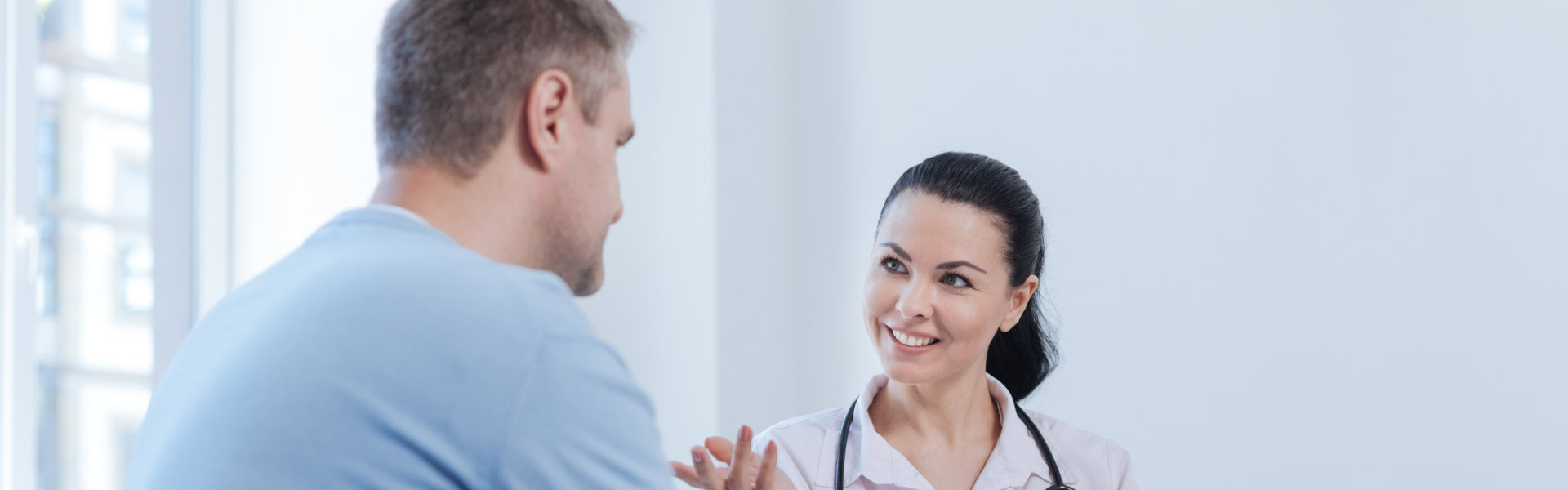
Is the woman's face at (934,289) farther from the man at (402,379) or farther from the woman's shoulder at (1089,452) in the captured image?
the man at (402,379)

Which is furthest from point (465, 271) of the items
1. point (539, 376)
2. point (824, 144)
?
point (824, 144)

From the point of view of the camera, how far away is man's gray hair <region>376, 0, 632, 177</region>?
90 centimetres

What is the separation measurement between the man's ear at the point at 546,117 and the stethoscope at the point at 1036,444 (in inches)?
34.1

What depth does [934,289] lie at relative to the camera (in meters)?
1.69

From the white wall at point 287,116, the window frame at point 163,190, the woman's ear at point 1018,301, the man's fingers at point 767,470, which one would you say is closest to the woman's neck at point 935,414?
the woman's ear at point 1018,301

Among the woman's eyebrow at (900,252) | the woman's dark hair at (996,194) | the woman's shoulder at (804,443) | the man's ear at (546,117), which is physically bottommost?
the woman's shoulder at (804,443)

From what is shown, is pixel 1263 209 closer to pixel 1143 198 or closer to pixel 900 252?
pixel 1143 198

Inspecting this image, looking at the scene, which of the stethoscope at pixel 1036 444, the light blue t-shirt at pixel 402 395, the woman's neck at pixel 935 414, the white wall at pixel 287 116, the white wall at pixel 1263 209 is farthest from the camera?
the white wall at pixel 287 116

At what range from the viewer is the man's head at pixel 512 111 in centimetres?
90

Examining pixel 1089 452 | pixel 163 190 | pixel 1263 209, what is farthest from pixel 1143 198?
pixel 163 190

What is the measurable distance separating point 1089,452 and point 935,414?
24cm

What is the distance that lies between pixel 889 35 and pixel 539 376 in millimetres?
2092

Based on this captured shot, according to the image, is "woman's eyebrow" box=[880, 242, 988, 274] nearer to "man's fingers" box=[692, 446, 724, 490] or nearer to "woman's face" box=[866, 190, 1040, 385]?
"woman's face" box=[866, 190, 1040, 385]

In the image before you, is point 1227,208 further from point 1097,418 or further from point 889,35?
point 889,35
